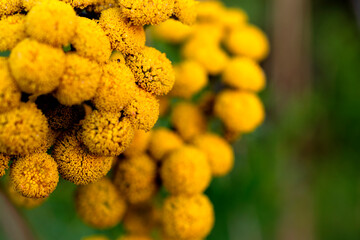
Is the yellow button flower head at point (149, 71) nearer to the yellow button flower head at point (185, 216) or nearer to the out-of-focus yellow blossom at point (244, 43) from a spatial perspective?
the yellow button flower head at point (185, 216)

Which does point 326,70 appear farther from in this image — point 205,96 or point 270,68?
point 205,96

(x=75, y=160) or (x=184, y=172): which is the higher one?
(x=75, y=160)

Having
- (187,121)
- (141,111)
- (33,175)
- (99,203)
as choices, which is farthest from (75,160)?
(187,121)

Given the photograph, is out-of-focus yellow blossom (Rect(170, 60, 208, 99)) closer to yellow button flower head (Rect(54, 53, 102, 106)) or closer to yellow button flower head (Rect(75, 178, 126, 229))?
yellow button flower head (Rect(75, 178, 126, 229))

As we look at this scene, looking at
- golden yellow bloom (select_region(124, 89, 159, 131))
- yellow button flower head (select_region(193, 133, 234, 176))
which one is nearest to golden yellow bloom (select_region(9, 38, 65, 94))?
golden yellow bloom (select_region(124, 89, 159, 131))

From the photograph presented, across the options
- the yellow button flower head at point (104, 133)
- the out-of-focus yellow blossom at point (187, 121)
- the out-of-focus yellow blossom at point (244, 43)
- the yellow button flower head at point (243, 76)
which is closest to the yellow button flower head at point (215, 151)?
the out-of-focus yellow blossom at point (187, 121)

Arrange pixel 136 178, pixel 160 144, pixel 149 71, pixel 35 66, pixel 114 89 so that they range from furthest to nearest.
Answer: pixel 160 144
pixel 136 178
pixel 149 71
pixel 114 89
pixel 35 66

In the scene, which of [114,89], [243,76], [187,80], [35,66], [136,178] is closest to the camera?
[35,66]

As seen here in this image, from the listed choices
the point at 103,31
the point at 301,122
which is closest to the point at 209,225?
the point at 103,31

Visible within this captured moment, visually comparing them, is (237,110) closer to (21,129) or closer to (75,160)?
(75,160)
